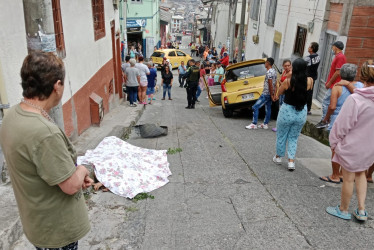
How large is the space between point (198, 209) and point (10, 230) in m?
1.93

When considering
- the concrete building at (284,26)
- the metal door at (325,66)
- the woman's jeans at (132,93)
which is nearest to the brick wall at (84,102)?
the woman's jeans at (132,93)

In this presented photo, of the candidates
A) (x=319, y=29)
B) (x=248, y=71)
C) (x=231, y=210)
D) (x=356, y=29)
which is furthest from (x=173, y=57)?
(x=231, y=210)

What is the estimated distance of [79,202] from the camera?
211cm

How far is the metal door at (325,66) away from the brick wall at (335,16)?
0.34 m

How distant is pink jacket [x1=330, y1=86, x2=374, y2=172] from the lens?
10.8ft

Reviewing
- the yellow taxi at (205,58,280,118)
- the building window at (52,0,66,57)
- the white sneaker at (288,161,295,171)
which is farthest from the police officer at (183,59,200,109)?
the white sneaker at (288,161,295,171)

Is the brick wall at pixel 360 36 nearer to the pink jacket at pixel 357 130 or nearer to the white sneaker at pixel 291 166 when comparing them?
the white sneaker at pixel 291 166

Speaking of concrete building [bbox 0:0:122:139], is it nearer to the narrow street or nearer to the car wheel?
the narrow street

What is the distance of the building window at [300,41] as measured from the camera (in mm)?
12118

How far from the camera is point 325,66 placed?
385 inches

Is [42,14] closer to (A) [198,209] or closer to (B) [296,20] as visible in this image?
(A) [198,209]

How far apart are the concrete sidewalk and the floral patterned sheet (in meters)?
0.66

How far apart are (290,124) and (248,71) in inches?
178

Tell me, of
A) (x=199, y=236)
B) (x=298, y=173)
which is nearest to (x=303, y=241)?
(x=199, y=236)
